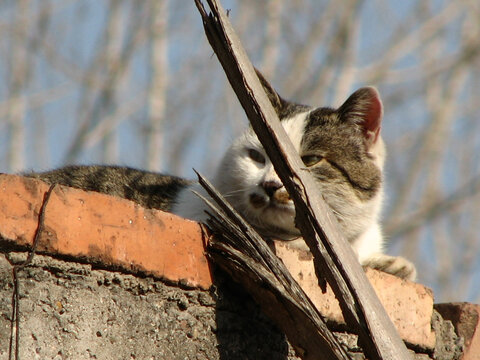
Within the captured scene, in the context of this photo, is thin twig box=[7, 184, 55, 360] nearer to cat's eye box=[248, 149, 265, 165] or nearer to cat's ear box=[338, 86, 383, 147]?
cat's eye box=[248, 149, 265, 165]

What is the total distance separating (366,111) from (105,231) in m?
1.56

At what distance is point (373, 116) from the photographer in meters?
2.88

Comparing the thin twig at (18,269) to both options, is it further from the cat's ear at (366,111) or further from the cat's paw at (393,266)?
the cat's ear at (366,111)

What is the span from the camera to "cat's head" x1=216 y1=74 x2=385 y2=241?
2637 mm

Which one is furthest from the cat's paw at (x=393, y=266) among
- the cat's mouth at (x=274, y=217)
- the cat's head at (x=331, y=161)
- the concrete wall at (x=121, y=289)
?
the concrete wall at (x=121, y=289)

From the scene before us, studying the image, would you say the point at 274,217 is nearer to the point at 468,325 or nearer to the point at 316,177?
the point at 316,177

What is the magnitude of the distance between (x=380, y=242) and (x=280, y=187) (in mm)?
683

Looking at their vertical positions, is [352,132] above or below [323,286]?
above

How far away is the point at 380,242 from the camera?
288 cm

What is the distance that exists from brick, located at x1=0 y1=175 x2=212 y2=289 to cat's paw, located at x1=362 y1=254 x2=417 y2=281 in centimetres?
101

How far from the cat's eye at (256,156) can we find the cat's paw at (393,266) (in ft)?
1.70

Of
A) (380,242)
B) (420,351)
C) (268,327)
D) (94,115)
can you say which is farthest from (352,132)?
(94,115)

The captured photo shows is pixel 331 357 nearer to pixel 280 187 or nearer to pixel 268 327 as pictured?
pixel 268 327

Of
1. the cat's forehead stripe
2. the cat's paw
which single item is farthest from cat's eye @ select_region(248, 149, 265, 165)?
the cat's paw
